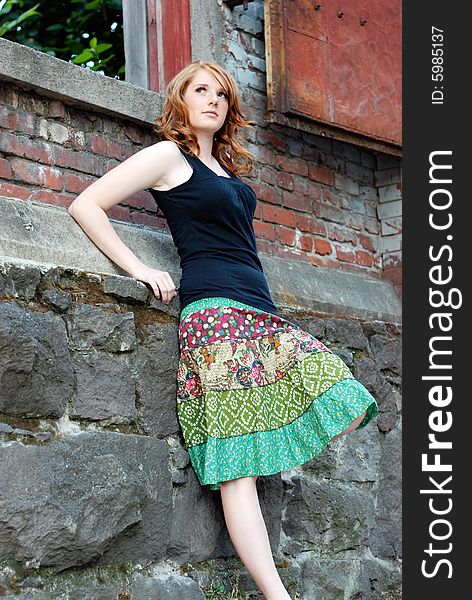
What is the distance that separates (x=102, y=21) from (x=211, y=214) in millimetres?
2822

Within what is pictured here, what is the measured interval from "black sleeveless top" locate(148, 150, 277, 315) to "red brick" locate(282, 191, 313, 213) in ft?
3.21

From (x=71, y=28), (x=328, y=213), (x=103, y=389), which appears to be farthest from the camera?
(x=71, y=28)

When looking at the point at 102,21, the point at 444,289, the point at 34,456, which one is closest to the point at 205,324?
the point at 34,456

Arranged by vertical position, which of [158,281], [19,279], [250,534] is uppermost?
[158,281]

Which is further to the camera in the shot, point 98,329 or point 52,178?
point 52,178

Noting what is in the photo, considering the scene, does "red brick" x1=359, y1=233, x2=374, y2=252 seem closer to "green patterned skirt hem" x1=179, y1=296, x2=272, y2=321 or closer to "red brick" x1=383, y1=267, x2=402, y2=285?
"red brick" x1=383, y1=267, x2=402, y2=285

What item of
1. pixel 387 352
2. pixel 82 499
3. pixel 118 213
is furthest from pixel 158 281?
pixel 387 352

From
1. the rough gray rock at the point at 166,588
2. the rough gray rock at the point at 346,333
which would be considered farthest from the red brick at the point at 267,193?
the rough gray rock at the point at 166,588

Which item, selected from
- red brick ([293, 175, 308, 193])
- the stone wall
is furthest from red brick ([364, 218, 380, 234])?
the stone wall

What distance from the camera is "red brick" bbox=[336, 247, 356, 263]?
477 centimetres

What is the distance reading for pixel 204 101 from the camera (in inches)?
140

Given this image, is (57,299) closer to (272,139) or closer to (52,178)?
(52,178)

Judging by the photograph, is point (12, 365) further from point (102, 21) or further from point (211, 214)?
point (102, 21)

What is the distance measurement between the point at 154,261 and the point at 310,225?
1.19 meters
